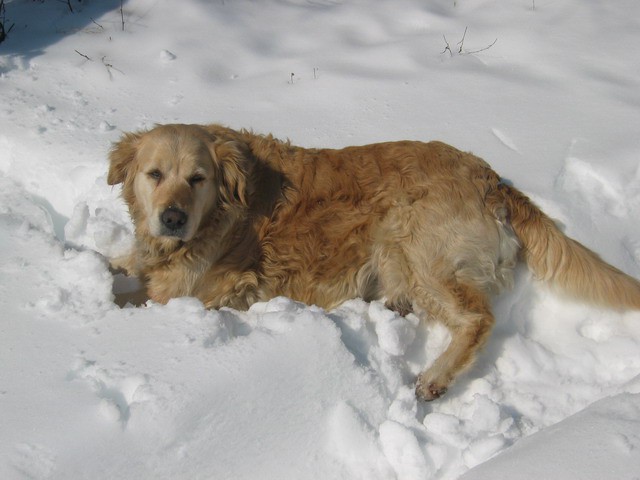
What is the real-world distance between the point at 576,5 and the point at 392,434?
525 cm

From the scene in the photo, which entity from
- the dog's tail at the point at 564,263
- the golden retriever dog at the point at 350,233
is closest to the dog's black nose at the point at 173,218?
the golden retriever dog at the point at 350,233

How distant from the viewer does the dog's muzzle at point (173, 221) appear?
3.16 metres

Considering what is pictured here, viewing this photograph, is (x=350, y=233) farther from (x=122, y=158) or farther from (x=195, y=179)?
(x=122, y=158)

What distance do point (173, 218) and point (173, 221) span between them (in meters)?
0.02

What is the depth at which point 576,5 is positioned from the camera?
20.2 feet

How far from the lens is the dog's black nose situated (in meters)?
3.16

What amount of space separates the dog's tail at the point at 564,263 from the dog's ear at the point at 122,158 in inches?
81.6

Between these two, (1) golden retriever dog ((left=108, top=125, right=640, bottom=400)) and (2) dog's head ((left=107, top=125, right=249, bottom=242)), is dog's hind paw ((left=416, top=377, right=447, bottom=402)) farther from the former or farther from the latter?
(2) dog's head ((left=107, top=125, right=249, bottom=242))

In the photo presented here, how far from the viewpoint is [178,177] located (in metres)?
3.28

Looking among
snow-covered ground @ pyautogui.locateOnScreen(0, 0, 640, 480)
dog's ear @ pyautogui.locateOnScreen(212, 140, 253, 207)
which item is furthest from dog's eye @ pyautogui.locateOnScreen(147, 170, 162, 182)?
snow-covered ground @ pyautogui.locateOnScreen(0, 0, 640, 480)

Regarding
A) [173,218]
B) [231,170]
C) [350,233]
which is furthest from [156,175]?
[350,233]

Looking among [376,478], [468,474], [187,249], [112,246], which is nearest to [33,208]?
[112,246]

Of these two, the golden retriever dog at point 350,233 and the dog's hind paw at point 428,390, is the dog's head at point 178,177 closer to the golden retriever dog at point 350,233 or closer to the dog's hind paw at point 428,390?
the golden retriever dog at point 350,233

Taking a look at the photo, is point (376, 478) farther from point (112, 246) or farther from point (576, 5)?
point (576, 5)
